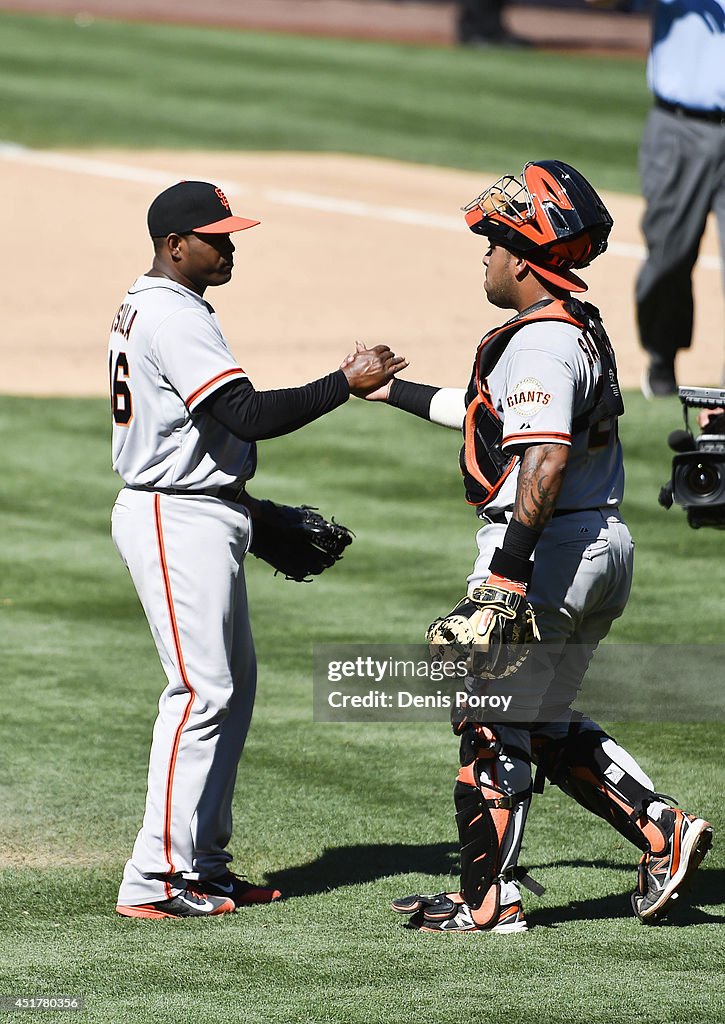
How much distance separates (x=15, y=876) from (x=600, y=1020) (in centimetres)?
192

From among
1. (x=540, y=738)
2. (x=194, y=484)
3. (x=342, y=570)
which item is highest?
(x=194, y=484)

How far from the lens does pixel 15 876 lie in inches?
212

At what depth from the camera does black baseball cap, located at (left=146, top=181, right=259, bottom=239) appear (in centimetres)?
505

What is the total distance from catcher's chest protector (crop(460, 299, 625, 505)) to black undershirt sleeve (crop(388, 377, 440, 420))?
0.43 metres

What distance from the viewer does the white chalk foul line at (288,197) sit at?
17.2m

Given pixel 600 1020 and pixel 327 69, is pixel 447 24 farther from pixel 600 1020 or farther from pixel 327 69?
pixel 600 1020

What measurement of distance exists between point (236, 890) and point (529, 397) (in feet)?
5.49

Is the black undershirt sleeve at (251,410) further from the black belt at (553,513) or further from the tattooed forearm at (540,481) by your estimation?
the tattooed forearm at (540,481)

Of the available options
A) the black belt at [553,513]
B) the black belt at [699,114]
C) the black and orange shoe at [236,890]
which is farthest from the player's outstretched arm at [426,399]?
the black belt at [699,114]

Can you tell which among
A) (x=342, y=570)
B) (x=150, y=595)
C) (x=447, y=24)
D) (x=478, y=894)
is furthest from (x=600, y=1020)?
(x=447, y=24)

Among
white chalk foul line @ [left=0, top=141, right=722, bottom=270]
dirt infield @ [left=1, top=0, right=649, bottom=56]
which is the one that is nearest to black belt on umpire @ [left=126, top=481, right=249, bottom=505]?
white chalk foul line @ [left=0, top=141, right=722, bottom=270]

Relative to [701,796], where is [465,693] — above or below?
above

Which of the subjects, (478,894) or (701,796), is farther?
(701,796)

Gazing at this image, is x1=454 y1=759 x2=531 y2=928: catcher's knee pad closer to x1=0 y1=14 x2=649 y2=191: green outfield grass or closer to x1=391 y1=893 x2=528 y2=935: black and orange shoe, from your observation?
x1=391 y1=893 x2=528 y2=935: black and orange shoe
